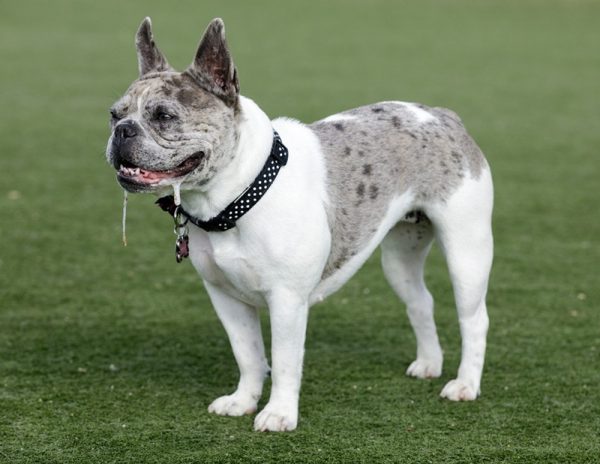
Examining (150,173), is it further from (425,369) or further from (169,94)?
(425,369)

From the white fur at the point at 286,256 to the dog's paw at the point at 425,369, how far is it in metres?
0.29

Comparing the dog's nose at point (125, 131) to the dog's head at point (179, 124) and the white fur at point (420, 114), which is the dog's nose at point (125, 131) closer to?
the dog's head at point (179, 124)

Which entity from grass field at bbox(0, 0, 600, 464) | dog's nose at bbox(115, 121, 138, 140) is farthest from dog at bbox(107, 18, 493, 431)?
grass field at bbox(0, 0, 600, 464)

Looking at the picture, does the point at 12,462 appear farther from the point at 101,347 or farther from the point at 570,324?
the point at 570,324

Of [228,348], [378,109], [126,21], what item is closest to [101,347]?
[228,348]

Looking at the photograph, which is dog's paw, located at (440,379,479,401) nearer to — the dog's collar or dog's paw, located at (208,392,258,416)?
dog's paw, located at (208,392,258,416)

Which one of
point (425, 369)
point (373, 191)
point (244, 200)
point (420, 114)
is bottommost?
point (425, 369)

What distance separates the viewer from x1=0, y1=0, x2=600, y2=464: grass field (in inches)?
188

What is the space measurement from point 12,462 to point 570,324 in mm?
3210

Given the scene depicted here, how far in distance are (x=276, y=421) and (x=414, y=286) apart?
1.14 m

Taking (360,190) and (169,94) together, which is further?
(360,190)

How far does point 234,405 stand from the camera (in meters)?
5.10

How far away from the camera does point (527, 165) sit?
424 inches

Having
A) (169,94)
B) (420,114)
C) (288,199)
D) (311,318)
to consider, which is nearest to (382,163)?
(420,114)
